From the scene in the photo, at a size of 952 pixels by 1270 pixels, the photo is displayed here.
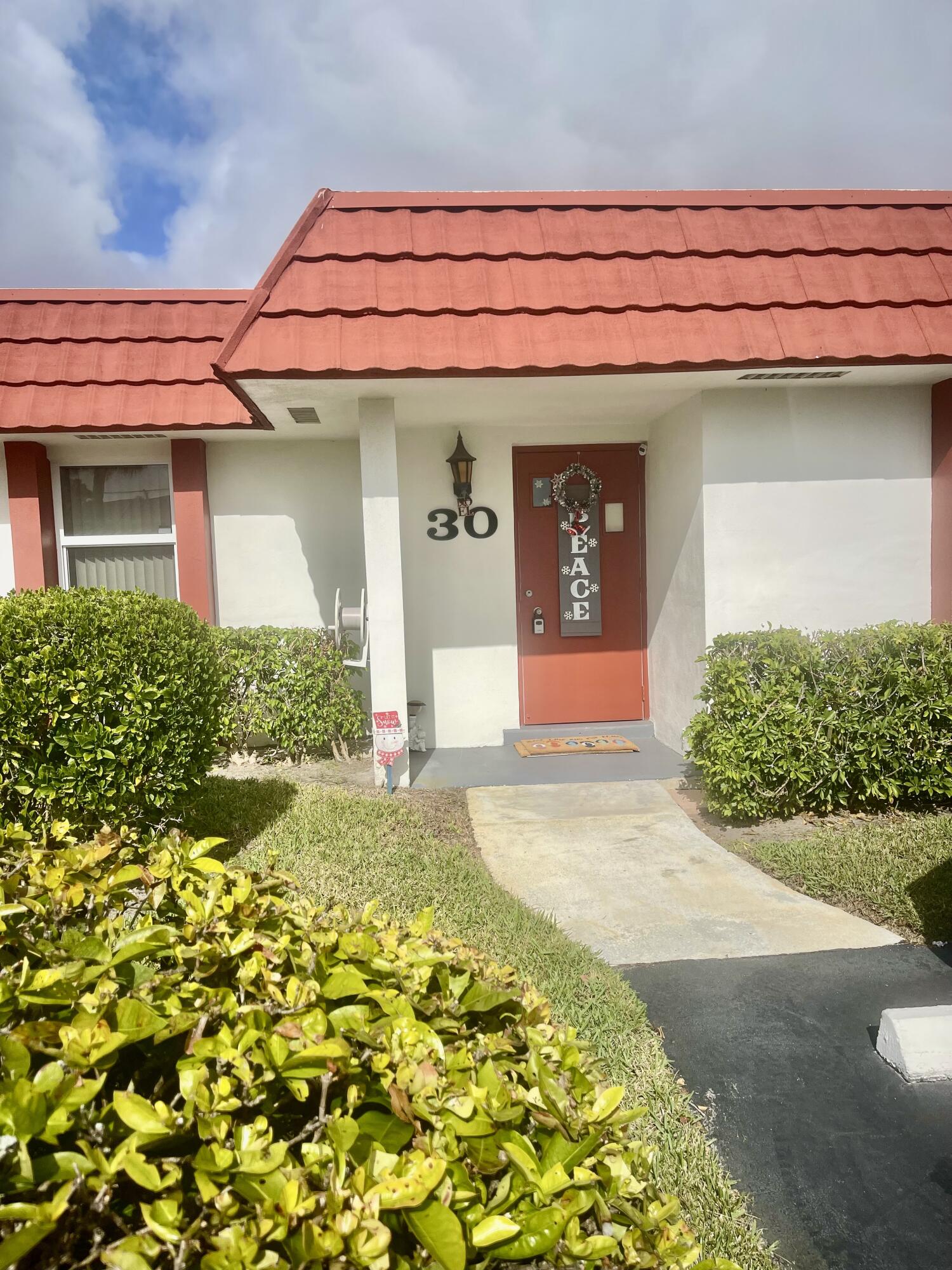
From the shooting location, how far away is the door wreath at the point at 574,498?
27.7 feet

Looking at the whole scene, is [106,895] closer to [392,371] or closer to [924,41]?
[392,371]

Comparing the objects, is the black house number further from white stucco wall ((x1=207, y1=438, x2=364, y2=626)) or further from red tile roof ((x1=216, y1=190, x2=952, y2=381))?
red tile roof ((x1=216, y1=190, x2=952, y2=381))

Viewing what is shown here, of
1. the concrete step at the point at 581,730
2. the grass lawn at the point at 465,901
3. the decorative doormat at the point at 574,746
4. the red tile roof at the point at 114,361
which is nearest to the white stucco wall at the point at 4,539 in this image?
the red tile roof at the point at 114,361

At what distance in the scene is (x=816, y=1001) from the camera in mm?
3525

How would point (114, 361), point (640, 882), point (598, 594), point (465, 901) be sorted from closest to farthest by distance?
1. point (465, 901)
2. point (640, 882)
3. point (114, 361)
4. point (598, 594)

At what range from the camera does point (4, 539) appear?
8039mm

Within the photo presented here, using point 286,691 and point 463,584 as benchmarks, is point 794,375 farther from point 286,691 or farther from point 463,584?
point 286,691

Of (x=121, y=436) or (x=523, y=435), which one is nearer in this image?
(x=121, y=436)

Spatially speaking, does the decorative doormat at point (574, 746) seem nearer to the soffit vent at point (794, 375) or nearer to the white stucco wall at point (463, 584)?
the white stucco wall at point (463, 584)

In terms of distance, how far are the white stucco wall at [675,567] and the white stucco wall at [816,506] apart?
0.20 meters

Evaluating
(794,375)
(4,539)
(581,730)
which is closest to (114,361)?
(4,539)

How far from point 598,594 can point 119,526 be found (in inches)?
197

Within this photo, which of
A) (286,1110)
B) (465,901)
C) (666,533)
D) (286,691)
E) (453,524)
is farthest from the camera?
(453,524)

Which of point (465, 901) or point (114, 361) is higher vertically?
point (114, 361)
